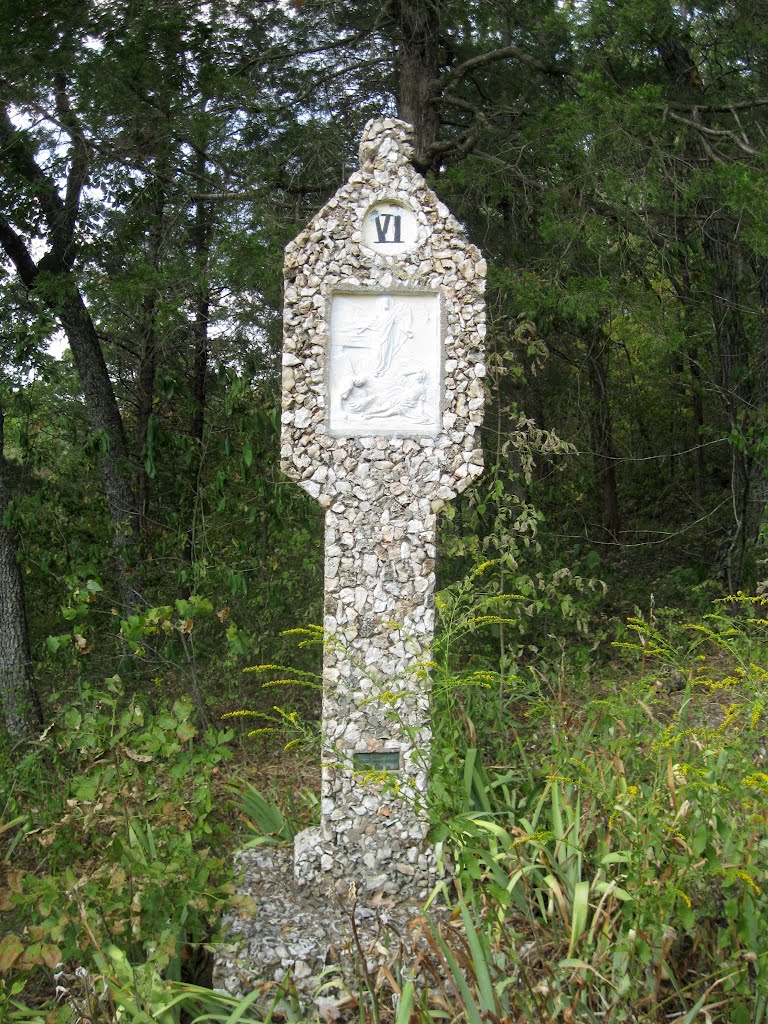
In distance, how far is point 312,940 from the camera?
10.8ft

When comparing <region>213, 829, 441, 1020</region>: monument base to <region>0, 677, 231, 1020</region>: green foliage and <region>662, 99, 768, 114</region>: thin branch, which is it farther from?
<region>662, 99, 768, 114</region>: thin branch

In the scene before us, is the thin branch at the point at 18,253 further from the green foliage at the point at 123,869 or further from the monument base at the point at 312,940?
the monument base at the point at 312,940

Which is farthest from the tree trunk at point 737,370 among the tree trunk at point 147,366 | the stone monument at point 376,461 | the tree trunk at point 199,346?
the tree trunk at point 147,366

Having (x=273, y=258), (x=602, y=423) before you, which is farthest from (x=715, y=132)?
(x=602, y=423)

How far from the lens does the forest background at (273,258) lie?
17.2 feet

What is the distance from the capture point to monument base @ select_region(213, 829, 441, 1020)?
9.69 ft

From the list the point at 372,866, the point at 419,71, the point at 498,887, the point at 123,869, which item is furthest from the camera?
the point at 419,71

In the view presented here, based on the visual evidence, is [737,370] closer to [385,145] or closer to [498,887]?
[385,145]

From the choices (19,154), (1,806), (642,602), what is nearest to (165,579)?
(1,806)

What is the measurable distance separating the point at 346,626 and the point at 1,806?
242cm

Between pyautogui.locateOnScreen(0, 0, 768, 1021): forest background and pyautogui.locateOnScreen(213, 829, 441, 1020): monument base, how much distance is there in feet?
5.18

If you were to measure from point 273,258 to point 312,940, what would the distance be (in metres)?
3.42

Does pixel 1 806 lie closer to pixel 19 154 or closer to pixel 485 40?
pixel 19 154

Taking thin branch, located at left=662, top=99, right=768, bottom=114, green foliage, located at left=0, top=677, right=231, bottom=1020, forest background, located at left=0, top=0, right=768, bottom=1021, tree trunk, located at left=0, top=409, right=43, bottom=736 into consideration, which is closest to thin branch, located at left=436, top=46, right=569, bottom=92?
forest background, located at left=0, top=0, right=768, bottom=1021
